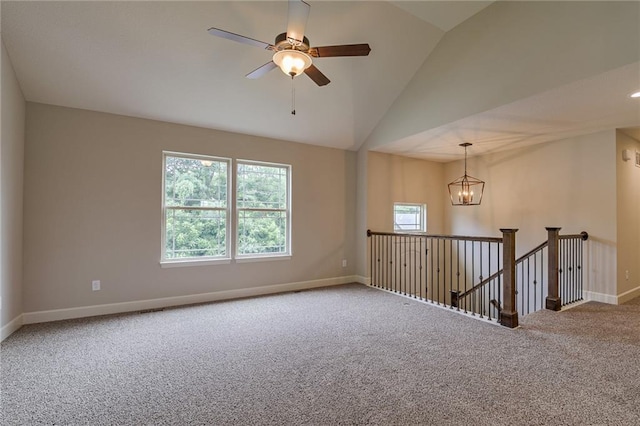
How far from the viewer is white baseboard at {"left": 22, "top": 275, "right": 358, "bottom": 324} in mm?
3605

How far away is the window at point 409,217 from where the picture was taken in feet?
20.9

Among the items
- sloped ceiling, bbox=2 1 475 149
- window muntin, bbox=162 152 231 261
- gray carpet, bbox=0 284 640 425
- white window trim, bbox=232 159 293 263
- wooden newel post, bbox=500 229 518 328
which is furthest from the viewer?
white window trim, bbox=232 159 293 263

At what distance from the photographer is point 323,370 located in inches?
96.4

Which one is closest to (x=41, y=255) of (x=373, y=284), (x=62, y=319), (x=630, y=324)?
(x=62, y=319)

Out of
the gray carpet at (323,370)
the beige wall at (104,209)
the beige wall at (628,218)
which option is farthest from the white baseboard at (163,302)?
the beige wall at (628,218)

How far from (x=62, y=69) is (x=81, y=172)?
3.85ft

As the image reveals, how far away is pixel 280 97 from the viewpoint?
431cm

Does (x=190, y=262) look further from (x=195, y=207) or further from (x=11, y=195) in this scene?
(x=11, y=195)

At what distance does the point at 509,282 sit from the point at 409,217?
317 cm

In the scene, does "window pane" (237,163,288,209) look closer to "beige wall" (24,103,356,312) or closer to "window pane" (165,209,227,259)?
"beige wall" (24,103,356,312)

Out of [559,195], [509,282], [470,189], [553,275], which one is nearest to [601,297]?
[553,275]

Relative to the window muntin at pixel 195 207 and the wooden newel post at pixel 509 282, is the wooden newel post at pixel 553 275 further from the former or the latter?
the window muntin at pixel 195 207

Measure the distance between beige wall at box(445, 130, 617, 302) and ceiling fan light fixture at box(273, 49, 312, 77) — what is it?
4618 mm

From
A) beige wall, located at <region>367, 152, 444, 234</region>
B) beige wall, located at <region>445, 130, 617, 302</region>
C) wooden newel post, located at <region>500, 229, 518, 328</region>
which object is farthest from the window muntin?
beige wall, located at <region>445, 130, 617, 302</region>
